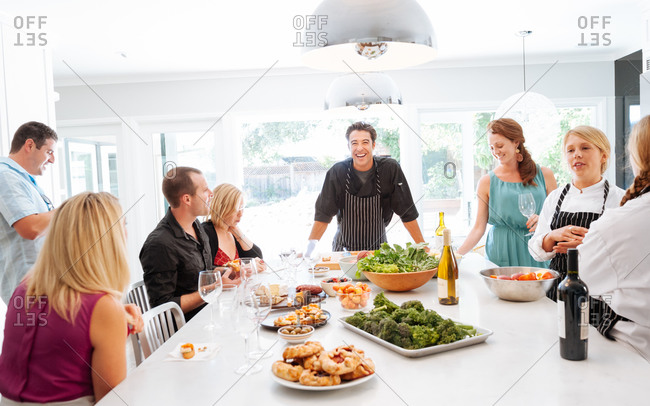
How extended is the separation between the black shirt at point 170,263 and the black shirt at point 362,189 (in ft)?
3.66

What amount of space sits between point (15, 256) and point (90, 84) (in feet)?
11.7

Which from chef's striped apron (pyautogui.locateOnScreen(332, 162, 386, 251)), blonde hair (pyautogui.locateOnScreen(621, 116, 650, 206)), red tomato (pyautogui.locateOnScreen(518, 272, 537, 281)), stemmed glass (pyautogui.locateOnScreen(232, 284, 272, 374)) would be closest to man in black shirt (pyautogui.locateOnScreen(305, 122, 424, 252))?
chef's striped apron (pyautogui.locateOnScreen(332, 162, 386, 251))

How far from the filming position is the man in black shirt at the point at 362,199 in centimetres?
→ 330

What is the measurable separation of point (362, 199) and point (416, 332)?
199cm

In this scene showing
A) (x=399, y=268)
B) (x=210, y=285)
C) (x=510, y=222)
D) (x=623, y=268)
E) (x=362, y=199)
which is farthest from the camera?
(x=362, y=199)

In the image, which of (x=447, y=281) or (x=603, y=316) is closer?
(x=603, y=316)

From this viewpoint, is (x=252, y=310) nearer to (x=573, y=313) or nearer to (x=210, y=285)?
(x=210, y=285)

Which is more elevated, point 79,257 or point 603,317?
point 79,257

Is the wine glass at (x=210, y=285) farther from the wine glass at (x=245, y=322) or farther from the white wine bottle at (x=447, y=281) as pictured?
the white wine bottle at (x=447, y=281)

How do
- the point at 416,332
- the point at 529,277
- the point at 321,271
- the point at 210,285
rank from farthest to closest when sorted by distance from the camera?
the point at 321,271, the point at 529,277, the point at 210,285, the point at 416,332

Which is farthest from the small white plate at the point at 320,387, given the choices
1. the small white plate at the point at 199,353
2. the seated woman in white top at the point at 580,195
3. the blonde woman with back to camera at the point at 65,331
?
the seated woman in white top at the point at 580,195

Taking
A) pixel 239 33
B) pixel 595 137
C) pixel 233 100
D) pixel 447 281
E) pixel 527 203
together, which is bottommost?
pixel 447 281

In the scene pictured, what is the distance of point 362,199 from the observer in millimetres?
3301

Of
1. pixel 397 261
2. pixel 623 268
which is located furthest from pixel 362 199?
pixel 623 268
